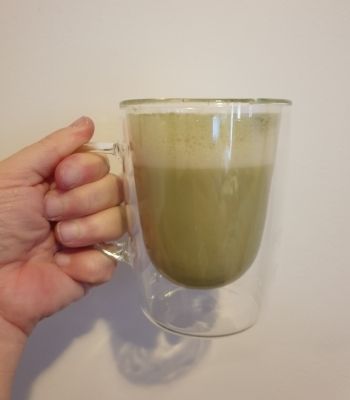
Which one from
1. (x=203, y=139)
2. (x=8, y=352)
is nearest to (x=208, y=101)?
(x=203, y=139)

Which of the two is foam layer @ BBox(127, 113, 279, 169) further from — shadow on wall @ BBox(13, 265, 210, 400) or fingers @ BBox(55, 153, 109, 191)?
shadow on wall @ BBox(13, 265, 210, 400)

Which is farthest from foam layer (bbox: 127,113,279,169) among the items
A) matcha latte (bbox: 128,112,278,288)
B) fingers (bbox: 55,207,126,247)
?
fingers (bbox: 55,207,126,247)

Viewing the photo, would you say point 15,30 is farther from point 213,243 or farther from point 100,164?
point 213,243

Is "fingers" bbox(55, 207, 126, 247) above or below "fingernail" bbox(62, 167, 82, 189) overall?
below

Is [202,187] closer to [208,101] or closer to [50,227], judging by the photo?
[208,101]

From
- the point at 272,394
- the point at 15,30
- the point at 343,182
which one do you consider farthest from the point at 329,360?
the point at 15,30

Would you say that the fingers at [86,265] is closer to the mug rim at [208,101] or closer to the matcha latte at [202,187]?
the matcha latte at [202,187]

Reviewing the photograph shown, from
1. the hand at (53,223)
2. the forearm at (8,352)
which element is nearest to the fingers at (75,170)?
the hand at (53,223)

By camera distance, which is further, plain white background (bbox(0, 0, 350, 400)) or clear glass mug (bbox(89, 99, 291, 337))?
plain white background (bbox(0, 0, 350, 400))
